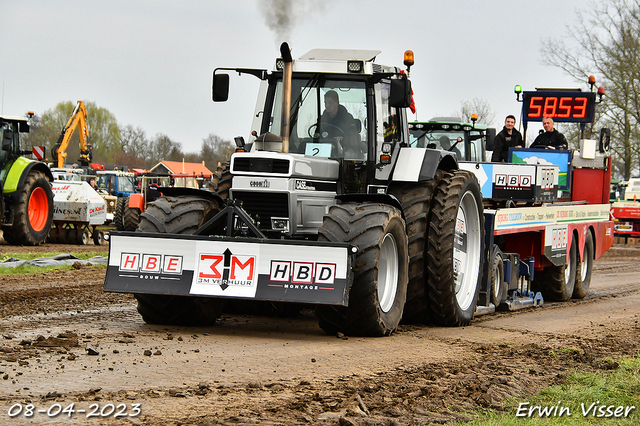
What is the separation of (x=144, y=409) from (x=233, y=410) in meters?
0.50

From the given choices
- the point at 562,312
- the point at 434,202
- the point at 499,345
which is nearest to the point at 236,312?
the point at 434,202

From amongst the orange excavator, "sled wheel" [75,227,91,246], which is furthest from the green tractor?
the orange excavator

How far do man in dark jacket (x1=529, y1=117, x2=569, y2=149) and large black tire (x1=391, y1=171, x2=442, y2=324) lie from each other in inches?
246

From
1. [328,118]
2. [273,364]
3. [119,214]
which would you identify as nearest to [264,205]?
[328,118]

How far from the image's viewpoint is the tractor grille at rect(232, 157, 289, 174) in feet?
26.7

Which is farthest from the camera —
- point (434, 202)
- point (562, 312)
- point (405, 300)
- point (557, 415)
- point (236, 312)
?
point (562, 312)

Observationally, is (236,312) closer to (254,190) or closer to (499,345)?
(254,190)

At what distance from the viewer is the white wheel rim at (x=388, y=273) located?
8094mm

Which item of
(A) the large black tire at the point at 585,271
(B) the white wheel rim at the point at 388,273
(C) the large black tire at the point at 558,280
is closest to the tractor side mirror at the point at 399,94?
(B) the white wheel rim at the point at 388,273

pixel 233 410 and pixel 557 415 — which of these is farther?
pixel 557 415

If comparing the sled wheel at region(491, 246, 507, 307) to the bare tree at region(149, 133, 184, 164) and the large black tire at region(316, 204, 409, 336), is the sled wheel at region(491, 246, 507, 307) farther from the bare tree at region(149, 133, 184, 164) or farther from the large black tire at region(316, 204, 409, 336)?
the bare tree at region(149, 133, 184, 164)

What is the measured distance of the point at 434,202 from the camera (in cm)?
910

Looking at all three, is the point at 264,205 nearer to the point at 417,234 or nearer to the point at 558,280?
the point at 417,234

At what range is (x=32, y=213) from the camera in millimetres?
19734
